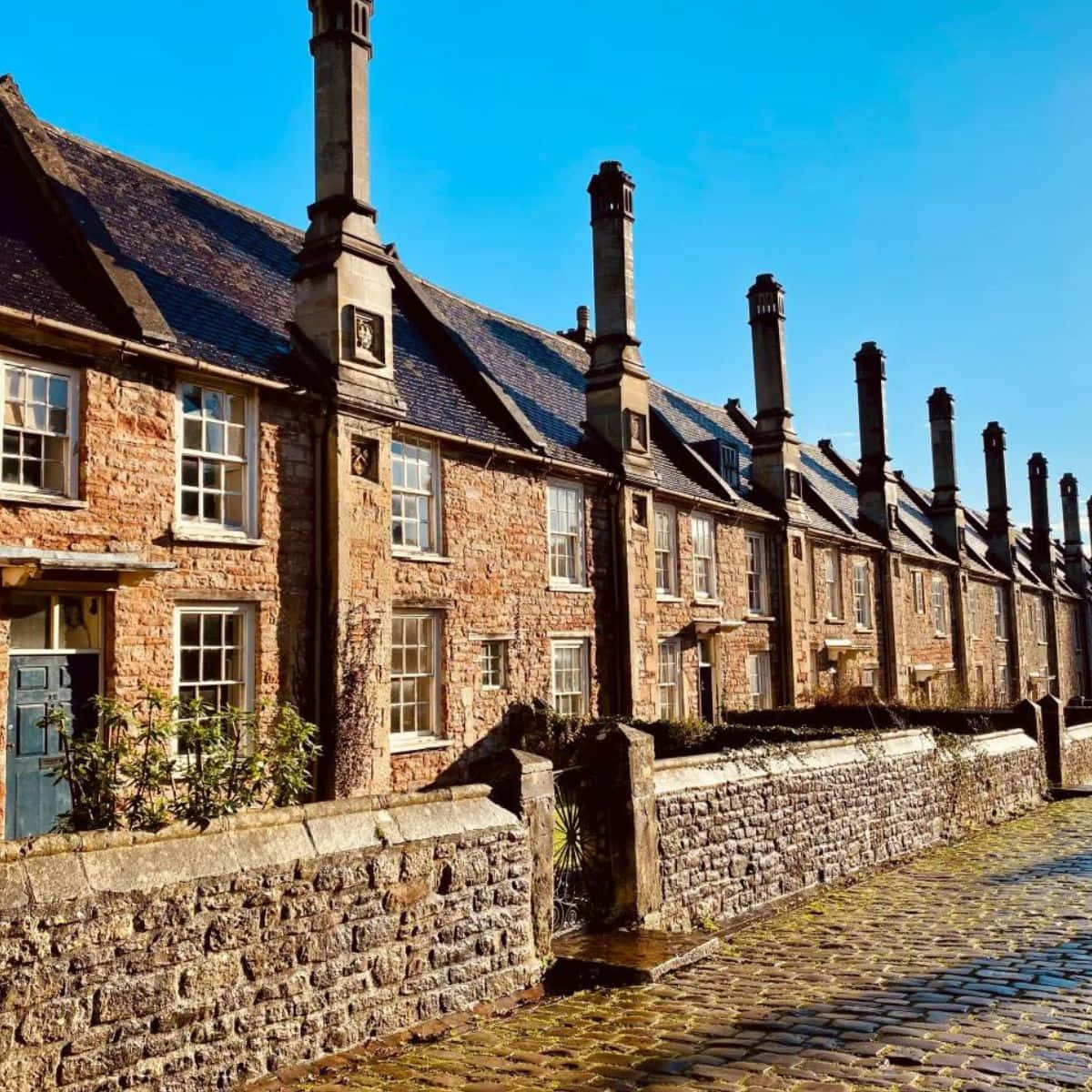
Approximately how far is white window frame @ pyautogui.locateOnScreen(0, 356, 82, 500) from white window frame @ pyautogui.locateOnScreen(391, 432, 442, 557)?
189 inches

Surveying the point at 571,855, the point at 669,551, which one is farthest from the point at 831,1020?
the point at 669,551

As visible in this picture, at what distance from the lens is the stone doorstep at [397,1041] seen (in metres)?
6.01

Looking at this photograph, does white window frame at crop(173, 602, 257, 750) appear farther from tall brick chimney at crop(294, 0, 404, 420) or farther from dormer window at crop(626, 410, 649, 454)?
dormer window at crop(626, 410, 649, 454)

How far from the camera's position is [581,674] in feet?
62.0

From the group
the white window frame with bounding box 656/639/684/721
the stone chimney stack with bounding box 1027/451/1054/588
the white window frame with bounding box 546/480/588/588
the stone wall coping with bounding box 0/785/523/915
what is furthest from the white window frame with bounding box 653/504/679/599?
the stone chimney stack with bounding box 1027/451/1054/588

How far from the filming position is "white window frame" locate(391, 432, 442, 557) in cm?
1541

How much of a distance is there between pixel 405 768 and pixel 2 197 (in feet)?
31.0

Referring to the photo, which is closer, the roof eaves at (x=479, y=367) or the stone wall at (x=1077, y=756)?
the roof eaves at (x=479, y=367)

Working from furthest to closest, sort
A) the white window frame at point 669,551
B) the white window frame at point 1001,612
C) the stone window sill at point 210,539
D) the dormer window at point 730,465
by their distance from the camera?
the white window frame at point 1001,612 < the dormer window at point 730,465 < the white window frame at point 669,551 < the stone window sill at point 210,539

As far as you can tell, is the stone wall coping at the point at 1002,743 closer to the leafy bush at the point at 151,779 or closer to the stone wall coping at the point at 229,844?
the stone wall coping at the point at 229,844

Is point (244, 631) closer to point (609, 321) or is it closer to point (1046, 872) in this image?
point (1046, 872)

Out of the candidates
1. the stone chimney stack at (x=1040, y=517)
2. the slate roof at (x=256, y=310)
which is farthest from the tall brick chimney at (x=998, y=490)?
the slate roof at (x=256, y=310)

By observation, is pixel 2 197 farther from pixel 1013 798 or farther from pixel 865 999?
pixel 1013 798

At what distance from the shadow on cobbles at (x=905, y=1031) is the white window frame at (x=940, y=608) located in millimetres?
28832
